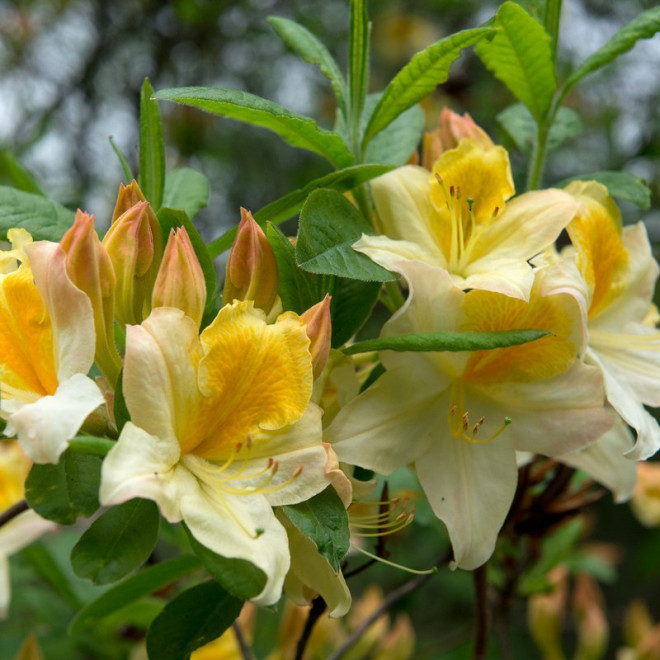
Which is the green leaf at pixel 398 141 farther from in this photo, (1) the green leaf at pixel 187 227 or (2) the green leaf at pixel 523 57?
(1) the green leaf at pixel 187 227

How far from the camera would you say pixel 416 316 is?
71cm

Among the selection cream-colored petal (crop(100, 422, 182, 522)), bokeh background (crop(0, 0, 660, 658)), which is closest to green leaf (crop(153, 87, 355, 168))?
cream-colored petal (crop(100, 422, 182, 522))

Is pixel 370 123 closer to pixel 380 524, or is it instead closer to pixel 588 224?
pixel 588 224

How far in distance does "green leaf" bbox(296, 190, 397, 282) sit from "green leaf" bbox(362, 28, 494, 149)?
12 cm

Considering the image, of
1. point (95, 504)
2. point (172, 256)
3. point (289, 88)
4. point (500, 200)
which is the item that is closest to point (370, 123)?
point (500, 200)

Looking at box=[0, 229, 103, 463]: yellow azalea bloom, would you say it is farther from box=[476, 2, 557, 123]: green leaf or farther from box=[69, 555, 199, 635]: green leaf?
box=[476, 2, 557, 123]: green leaf

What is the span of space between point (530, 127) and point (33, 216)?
0.55m

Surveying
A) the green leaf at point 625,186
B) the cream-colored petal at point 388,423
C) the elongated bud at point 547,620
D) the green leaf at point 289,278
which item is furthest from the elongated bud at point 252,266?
the elongated bud at point 547,620

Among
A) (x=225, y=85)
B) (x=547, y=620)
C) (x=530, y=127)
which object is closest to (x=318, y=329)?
(x=530, y=127)

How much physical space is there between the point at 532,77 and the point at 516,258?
0.71 feet

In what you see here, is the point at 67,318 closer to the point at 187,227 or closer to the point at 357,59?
the point at 187,227

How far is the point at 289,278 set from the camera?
718mm

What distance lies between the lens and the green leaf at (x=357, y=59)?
0.84 m

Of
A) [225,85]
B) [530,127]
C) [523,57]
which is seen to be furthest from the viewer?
[225,85]
